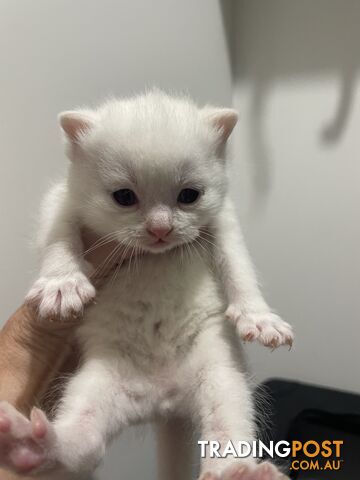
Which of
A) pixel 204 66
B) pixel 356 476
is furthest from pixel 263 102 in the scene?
pixel 356 476

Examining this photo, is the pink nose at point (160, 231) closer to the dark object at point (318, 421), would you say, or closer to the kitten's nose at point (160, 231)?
the kitten's nose at point (160, 231)

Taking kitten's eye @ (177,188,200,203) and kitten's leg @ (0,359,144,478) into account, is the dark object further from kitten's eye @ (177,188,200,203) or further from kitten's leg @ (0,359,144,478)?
kitten's eye @ (177,188,200,203)

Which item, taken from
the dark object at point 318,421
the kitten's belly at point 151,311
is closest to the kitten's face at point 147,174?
the kitten's belly at point 151,311

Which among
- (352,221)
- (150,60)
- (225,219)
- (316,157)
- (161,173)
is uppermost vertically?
(150,60)

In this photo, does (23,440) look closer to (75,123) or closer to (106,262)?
(106,262)

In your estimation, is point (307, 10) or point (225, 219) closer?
point (225, 219)

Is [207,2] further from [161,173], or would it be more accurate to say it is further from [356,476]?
[356,476]

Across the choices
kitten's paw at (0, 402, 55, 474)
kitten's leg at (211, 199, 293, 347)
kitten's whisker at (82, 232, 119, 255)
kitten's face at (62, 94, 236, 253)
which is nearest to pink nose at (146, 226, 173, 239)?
kitten's face at (62, 94, 236, 253)
